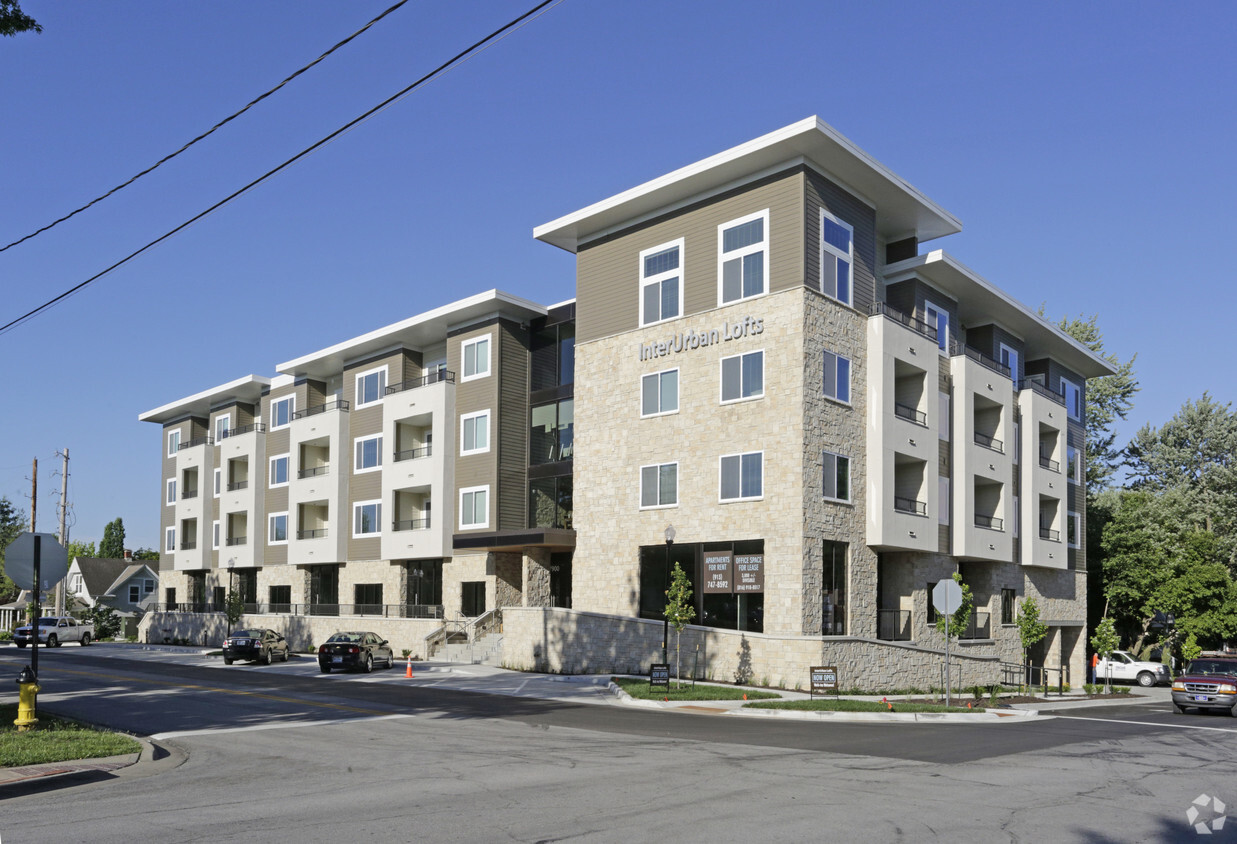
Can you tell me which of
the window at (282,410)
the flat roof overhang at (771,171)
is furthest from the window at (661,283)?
the window at (282,410)

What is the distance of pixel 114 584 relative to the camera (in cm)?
10050

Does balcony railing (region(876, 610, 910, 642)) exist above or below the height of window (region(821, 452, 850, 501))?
below

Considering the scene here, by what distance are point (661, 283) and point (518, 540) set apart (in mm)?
12048

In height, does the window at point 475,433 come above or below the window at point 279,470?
above

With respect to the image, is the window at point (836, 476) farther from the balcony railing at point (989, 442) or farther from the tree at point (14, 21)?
the tree at point (14, 21)

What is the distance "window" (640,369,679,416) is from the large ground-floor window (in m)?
4.93

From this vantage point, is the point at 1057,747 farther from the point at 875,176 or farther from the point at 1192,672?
the point at 875,176

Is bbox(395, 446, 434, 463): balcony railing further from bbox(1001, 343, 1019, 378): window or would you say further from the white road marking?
the white road marking

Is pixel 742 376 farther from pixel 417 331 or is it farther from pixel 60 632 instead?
pixel 60 632

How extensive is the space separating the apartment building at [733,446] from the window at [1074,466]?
154 mm

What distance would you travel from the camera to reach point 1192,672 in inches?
1244

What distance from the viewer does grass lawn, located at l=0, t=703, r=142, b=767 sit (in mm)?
14852

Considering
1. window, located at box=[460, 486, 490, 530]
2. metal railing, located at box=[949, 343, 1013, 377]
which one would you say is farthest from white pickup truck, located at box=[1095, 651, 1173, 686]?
window, located at box=[460, 486, 490, 530]

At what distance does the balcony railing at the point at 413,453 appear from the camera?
50562mm
